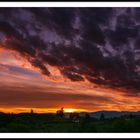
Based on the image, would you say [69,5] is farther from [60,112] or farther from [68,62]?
[60,112]

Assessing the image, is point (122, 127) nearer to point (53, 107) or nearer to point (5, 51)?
point (53, 107)

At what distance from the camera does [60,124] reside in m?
6.44

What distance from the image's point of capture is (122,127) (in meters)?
6.42

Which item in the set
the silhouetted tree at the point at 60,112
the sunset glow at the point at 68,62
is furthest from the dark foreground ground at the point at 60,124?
the sunset glow at the point at 68,62

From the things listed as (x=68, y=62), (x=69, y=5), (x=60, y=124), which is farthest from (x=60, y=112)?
(x=69, y=5)

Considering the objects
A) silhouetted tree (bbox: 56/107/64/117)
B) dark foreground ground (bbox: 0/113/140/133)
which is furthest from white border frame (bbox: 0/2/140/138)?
silhouetted tree (bbox: 56/107/64/117)

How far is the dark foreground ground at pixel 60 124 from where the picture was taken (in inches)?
252

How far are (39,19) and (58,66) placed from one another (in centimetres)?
80

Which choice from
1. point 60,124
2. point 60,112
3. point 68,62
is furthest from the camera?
point 68,62

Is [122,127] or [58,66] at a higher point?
[58,66]

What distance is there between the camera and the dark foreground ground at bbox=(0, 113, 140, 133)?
6.40 meters

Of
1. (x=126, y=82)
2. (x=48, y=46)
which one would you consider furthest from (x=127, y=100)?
(x=48, y=46)

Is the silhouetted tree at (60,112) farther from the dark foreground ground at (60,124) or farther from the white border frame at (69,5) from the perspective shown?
the white border frame at (69,5)

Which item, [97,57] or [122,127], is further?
[97,57]
